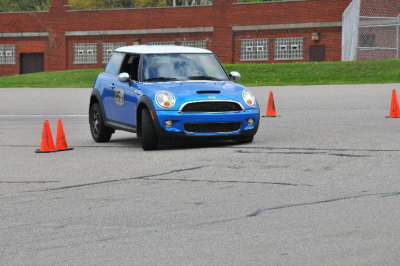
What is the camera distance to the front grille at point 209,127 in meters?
13.2

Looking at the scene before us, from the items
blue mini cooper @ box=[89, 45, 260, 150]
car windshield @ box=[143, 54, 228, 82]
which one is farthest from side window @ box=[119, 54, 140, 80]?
car windshield @ box=[143, 54, 228, 82]

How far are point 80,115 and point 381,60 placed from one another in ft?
62.1

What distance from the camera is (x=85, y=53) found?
64750 mm

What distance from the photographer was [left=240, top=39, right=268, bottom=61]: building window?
194 ft

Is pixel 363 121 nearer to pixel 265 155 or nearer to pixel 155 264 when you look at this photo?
pixel 265 155

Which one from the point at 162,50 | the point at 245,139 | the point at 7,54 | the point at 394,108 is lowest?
the point at 245,139

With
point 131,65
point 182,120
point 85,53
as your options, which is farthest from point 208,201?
point 85,53

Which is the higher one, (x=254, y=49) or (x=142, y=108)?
(x=254, y=49)

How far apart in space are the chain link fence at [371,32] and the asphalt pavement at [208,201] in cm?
2071

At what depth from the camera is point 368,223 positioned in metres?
7.22

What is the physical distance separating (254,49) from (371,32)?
74.3 ft

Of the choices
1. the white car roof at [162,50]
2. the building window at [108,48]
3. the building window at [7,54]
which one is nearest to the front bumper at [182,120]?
the white car roof at [162,50]

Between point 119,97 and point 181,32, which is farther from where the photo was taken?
point 181,32

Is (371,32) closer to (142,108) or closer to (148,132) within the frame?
(142,108)
